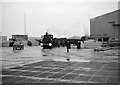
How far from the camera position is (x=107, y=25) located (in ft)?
200

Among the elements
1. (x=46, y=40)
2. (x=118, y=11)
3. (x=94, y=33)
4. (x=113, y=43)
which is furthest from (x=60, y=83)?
(x=94, y=33)

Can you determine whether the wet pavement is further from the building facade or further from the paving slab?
the building facade

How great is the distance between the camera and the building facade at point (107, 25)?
56.2 metres

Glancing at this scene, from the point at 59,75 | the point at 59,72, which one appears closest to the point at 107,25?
the point at 59,72

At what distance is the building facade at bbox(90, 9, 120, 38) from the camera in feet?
184

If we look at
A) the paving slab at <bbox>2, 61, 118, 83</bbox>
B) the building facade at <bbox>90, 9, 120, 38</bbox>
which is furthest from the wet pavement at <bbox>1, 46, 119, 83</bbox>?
the building facade at <bbox>90, 9, 120, 38</bbox>

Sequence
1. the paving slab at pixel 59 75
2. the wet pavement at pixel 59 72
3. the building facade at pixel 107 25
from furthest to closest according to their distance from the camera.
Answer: the building facade at pixel 107 25 < the wet pavement at pixel 59 72 < the paving slab at pixel 59 75

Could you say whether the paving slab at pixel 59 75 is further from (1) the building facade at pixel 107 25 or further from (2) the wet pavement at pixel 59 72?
(1) the building facade at pixel 107 25

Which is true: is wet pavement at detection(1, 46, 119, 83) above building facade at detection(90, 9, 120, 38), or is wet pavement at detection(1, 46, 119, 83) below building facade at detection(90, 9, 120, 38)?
below

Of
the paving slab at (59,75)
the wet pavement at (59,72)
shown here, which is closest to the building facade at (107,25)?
the wet pavement at (59,72)

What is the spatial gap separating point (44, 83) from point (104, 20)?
2382 inches

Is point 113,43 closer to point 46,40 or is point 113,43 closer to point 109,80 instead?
point 46,40

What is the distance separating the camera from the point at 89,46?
36875 millimetres

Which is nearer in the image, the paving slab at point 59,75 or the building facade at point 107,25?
the paving slab at point 59,75
